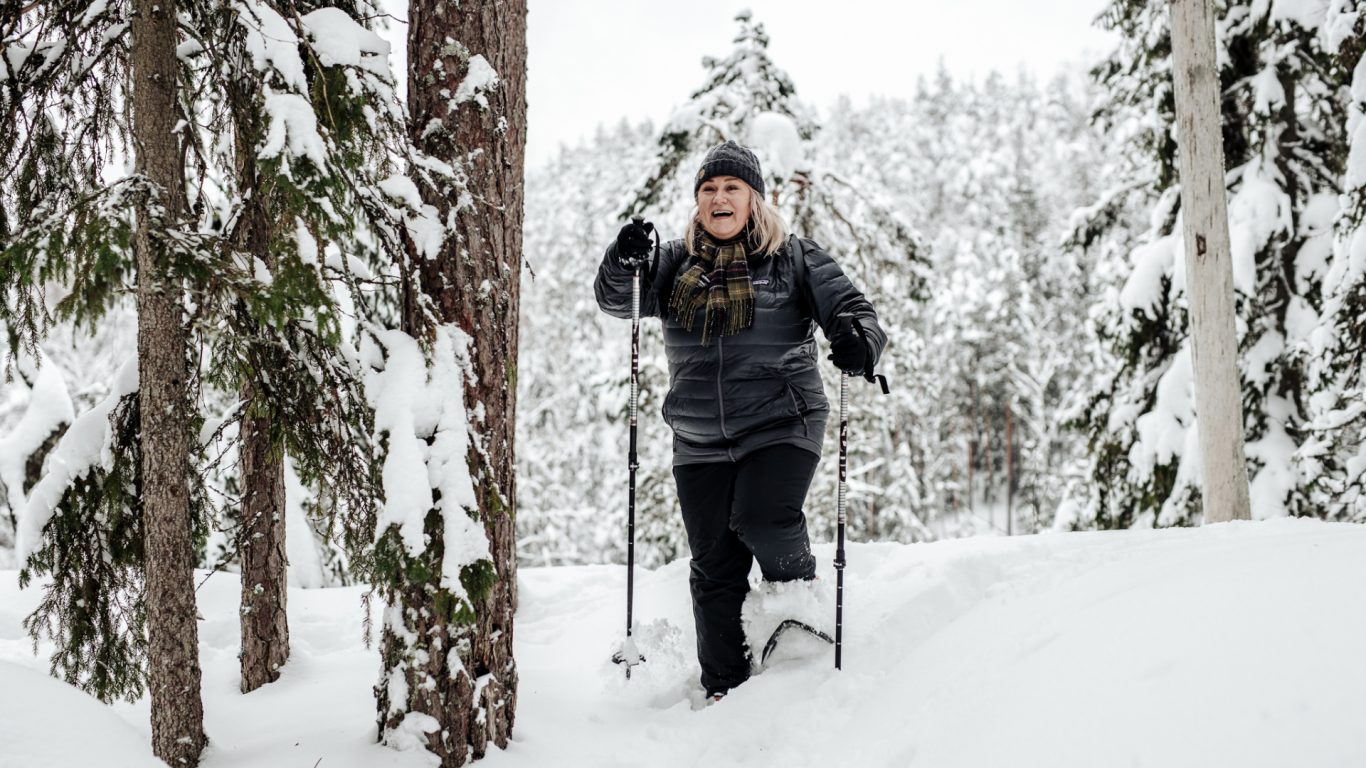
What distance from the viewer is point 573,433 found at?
22.8 m

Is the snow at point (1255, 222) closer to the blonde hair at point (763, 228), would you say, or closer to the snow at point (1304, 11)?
the snow at point (1304, 11)

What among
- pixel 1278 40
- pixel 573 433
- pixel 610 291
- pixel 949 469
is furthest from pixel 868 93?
pixel 610 291

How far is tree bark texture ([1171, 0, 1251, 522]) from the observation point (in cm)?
577

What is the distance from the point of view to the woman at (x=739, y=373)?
11.6 feet

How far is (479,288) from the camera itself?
317cm

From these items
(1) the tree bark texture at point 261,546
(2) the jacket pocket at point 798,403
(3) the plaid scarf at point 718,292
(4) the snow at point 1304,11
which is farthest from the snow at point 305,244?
(4) the snow at point 1304,11

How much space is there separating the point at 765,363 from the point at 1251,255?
6.86m

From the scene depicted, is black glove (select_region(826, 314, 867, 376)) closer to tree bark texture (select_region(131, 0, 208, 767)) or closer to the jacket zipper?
the jacket zipper

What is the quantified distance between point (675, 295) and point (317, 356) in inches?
62.5

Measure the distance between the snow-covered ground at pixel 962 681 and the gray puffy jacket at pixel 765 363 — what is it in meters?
1.07

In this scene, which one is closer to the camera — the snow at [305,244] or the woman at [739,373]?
the snow at [305,244]

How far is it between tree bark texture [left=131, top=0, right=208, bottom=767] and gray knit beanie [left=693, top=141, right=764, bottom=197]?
212 centimetres

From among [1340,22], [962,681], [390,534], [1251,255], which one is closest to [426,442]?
[390,534]

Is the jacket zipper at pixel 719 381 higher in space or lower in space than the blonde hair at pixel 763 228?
lower
